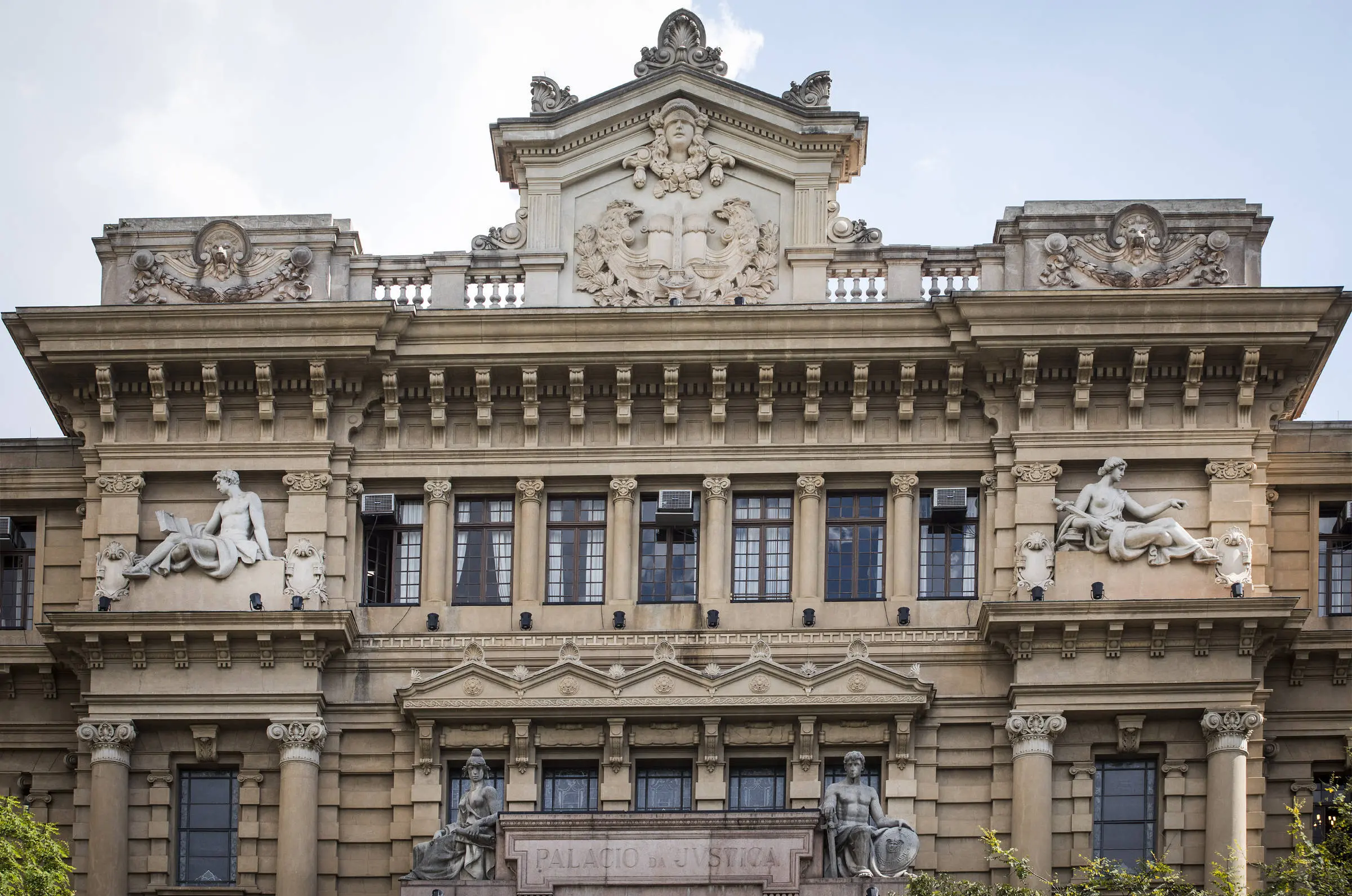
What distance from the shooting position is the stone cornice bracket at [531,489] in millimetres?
49625

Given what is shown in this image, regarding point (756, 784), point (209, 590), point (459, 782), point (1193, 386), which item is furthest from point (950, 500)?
point (209, 590)

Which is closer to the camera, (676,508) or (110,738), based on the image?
(110,738)

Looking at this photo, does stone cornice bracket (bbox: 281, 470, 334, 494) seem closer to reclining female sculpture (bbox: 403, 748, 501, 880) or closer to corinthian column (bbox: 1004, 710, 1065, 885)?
reclining female sculpture (bbox: 403, 748, 501, 880)

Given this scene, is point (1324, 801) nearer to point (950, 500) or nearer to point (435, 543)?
point (950, 500)

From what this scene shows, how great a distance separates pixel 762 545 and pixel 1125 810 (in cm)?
684

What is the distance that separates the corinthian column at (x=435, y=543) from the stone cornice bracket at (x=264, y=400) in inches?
101

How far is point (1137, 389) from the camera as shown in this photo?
161 feet

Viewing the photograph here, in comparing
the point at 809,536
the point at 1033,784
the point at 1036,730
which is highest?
the point at 809,536

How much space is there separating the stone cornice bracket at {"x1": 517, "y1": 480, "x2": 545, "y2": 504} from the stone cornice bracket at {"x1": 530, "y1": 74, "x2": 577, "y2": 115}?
19.5 feet

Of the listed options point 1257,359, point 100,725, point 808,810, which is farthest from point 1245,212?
point 100,725

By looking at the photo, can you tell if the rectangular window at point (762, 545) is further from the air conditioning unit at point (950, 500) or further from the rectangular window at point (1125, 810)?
the rectangular window at point (1125, 810)

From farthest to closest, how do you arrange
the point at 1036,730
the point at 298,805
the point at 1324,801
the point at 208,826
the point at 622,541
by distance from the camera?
the point at 622,541, the point at 1324,801, the point at 208,826, the point at 298,805, the point at 1036,730

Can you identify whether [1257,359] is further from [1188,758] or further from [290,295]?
[290,295]

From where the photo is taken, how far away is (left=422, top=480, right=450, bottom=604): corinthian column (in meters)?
49.2
